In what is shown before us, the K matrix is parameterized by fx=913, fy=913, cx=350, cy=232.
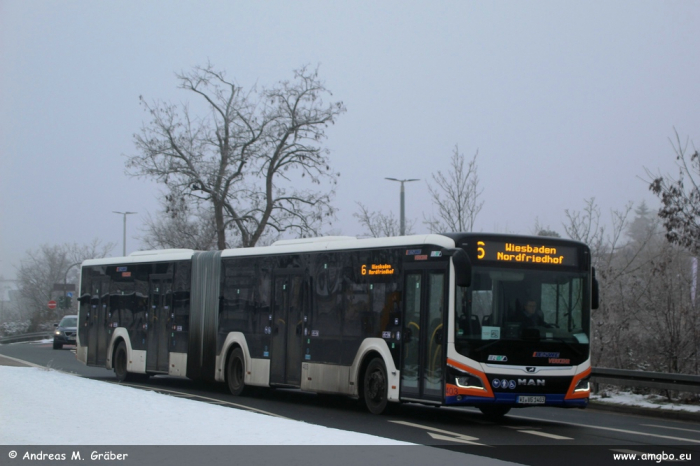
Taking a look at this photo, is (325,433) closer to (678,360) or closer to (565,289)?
(565,289)

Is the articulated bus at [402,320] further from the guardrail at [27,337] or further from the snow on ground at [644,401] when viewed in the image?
the guardrail at [27,337]

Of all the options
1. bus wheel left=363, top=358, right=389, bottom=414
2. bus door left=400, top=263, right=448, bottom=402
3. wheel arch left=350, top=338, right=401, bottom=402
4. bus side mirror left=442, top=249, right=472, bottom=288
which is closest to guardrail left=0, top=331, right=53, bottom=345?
wheel arch left=350, top=338, right=401, bottom=402

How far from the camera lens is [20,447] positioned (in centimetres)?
876

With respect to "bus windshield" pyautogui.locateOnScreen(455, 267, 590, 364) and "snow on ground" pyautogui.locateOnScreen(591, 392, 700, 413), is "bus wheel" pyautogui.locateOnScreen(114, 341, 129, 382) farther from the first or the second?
"bus windshield" pyautogui.locateOnScreen(455, 267, 590, 364)

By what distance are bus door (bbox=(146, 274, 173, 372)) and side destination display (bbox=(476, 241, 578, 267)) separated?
1095cm

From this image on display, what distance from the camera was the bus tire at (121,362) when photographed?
24609 mm

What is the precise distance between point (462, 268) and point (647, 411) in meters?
7.14

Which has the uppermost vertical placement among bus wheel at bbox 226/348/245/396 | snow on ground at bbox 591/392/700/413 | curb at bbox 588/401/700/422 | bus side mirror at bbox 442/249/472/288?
bus side mirror at bbox 442/249/472/288

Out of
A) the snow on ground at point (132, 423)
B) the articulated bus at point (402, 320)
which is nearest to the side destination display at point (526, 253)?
the articulated bus at point (402, 320)

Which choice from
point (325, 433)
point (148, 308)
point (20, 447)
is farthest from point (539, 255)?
point (148, 308)

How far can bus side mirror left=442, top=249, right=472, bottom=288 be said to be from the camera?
13812mm

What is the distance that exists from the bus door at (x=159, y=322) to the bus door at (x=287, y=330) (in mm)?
4905

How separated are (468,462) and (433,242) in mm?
6491

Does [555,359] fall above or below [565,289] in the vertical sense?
below
